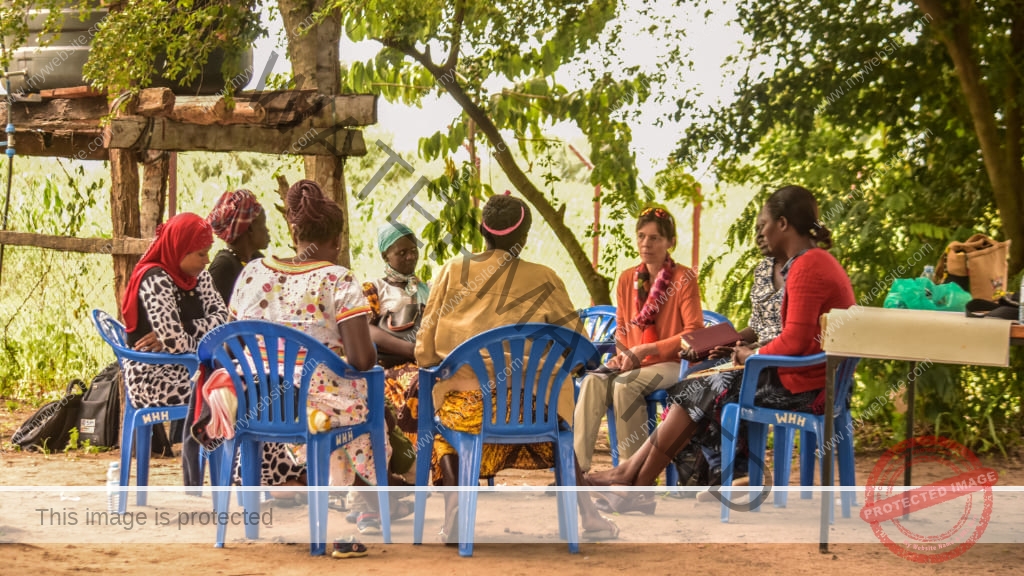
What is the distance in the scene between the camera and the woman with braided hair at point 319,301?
401 cm

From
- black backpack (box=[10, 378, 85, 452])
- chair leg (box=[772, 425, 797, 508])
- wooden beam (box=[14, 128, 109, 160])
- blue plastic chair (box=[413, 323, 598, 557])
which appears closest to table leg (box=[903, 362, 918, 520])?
chair leg (box=[772, 425, 797, 508])

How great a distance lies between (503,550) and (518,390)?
0.66 metres

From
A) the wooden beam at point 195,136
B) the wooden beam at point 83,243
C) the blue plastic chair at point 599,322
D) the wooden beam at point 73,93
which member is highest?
the wooden beam at point 73,93

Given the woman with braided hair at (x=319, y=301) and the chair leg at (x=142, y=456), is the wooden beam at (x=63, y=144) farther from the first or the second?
the woman with braided hair at (x=319, y=301)

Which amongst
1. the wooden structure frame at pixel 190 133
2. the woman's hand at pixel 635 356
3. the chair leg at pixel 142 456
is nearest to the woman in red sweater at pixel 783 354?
the woman's hand at pixel 635 356

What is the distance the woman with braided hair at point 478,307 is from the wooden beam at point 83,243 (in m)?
2.77

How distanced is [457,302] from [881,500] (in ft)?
7.45

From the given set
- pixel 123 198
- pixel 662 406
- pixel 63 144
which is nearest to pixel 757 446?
pixel 662 406

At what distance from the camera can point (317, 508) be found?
13.0 feet

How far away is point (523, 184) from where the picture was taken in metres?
7.40

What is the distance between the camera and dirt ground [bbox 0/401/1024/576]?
3920mm

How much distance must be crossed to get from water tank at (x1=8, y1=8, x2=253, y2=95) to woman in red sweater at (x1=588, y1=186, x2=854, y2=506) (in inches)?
146

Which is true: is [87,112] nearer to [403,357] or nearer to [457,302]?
[403,357]

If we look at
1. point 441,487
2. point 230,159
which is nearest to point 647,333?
point 441,487
